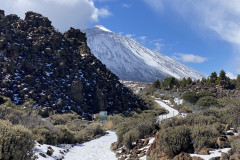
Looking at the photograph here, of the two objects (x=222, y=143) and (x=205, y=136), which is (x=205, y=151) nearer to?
(x=222, y=143)

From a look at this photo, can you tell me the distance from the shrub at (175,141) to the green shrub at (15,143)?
3682 mm

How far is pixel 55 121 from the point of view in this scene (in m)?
16.4

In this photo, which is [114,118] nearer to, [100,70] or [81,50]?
[100,70]

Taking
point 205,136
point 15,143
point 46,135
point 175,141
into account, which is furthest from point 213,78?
point 15,143

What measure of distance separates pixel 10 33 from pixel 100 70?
37.1ft

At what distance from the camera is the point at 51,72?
2422 centimetres

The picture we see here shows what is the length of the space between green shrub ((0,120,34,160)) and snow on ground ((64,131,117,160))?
11.7 feet

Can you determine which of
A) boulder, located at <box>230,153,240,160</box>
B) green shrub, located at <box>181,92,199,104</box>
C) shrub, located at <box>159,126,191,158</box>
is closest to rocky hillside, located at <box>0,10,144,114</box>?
green shrub, located at <box>181,92,199,104</box>

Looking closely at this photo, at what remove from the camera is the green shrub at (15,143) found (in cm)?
500

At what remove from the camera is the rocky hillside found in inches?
829

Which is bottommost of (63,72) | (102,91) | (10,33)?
(102,91)

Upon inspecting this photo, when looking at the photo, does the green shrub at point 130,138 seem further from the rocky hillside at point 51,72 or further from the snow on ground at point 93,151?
the rocky hillside at point 51,72

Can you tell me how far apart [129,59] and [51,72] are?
5578 inches

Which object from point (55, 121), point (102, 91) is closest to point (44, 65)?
point (102, 91)
